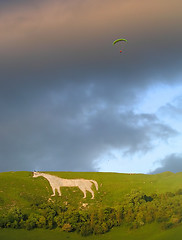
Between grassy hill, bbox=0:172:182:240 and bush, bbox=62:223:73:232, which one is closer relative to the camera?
bush, bbox=62:223:73:232

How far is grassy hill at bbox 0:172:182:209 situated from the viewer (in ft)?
325

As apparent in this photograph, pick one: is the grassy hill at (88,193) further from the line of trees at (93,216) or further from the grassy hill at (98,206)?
the line of trees at (93,216)

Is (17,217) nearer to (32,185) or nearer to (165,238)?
(32,185)

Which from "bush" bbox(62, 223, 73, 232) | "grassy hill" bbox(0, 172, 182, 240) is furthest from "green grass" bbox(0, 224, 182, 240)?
"bush" bbox(62, 223, 73, 232)

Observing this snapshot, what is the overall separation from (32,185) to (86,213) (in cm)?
2646

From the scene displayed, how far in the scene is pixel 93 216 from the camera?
289ft

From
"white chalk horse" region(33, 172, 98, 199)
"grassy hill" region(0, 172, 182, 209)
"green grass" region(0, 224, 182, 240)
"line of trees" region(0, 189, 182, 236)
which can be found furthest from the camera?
"white chalk horse" region(33, 172, 98, 199)

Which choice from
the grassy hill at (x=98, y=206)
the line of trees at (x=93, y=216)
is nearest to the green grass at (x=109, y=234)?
the grassy hill at (x=98, y=206)

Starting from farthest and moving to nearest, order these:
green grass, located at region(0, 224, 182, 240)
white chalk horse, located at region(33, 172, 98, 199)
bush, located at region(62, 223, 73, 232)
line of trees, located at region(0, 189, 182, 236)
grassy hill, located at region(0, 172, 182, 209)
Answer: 1. white chalk horse, located at region(33, 172, 98, 199)
2. grassy hill, located at region(0, 172, 182, 209)
3. line of trees, located at region(0, 189, 182, 236)
4. bush, located at region(62, 223, 73, 232)
5. green grass, located at region(0, 224, 182, 240)

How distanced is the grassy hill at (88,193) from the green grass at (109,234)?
45.6ft

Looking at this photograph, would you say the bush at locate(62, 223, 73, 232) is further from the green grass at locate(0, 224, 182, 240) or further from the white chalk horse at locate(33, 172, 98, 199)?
the white chalk horse at locate(33, 172, 98, 199)

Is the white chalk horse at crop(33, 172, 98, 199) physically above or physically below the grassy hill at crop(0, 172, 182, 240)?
above

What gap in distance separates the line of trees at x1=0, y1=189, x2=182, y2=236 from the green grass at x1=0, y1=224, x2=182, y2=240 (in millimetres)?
1631

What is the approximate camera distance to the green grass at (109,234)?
8000 cm
